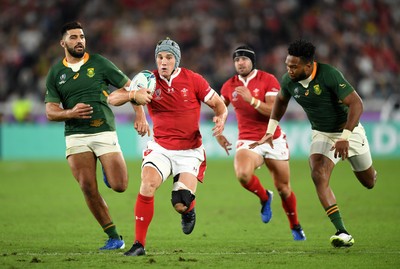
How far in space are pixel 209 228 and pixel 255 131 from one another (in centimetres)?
160

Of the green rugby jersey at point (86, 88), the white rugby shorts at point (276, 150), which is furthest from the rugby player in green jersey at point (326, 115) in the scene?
the green rugby jersey at point (86, 88)

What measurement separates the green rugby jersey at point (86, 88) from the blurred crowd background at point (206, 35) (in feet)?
47.6

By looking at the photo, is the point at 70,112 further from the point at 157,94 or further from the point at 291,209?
the point at 291,209

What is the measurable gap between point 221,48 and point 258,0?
2358mm

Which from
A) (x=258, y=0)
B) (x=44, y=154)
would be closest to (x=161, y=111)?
(x=44, y=154)

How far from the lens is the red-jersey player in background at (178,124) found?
30.2ft

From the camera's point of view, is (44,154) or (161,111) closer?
(161,111)

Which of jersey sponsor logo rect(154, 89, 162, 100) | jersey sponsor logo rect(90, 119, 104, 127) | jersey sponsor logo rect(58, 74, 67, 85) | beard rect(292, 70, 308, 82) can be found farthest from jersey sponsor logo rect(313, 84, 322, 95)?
jersey sponsor logo rect(58, 74, 67, 85)

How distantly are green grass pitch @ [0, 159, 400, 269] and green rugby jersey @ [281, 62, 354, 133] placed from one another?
59.8 inches

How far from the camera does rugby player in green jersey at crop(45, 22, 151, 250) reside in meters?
9.73

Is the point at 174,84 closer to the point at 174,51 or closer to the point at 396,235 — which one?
the point at 174,51

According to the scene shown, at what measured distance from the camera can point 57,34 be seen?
88.9 ft

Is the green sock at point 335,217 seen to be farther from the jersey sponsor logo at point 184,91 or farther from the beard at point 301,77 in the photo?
the jersey sponsor logo at point 184,91

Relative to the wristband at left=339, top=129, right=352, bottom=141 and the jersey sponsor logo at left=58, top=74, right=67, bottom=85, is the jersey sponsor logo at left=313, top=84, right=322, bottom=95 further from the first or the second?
the jersey sponsor logo at left=58, top=74, right=67, bottom=85
